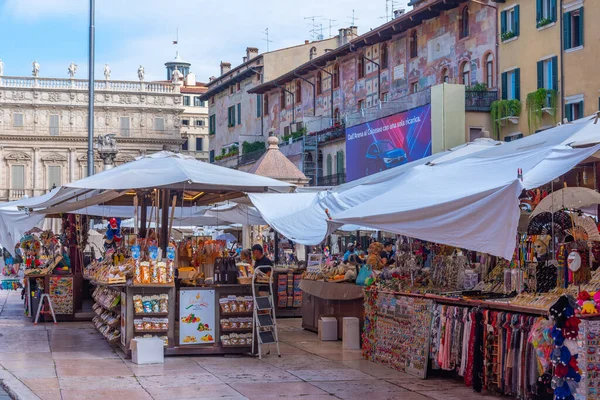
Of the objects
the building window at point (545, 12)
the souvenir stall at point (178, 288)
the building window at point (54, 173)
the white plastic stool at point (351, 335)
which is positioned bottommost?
the white plastic stool at point (351, 335)

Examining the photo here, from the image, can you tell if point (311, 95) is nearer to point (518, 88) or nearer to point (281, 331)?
point (518, 88)

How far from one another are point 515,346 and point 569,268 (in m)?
0.87

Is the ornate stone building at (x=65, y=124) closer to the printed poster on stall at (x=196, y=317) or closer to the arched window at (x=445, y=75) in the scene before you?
the arched window at (x=445, y=75)

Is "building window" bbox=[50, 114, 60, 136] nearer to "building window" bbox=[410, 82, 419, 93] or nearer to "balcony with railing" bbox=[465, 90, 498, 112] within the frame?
"building window" bbox=[410, 82, 419, 93]

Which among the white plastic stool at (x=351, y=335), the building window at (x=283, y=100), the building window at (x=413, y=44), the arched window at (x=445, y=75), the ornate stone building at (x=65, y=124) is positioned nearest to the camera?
the white plastic stool at (x=351, y=335)

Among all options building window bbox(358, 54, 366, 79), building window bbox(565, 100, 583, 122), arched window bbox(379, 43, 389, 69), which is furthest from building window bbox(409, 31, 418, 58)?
building window bbox(565, 100, 583, 122)

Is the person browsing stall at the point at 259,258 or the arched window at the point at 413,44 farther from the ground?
the arched window at the point at 413,44

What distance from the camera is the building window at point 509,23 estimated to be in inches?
1174

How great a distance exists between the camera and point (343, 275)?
14.2 m

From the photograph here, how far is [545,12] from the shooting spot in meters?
28.4

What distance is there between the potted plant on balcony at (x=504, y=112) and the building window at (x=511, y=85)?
327 mm

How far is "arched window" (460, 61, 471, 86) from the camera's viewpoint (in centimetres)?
3241

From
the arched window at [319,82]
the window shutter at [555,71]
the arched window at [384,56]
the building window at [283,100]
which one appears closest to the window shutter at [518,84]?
Answer: the window shutter at [555,71]

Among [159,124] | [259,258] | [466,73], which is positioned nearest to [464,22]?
[466,73]
